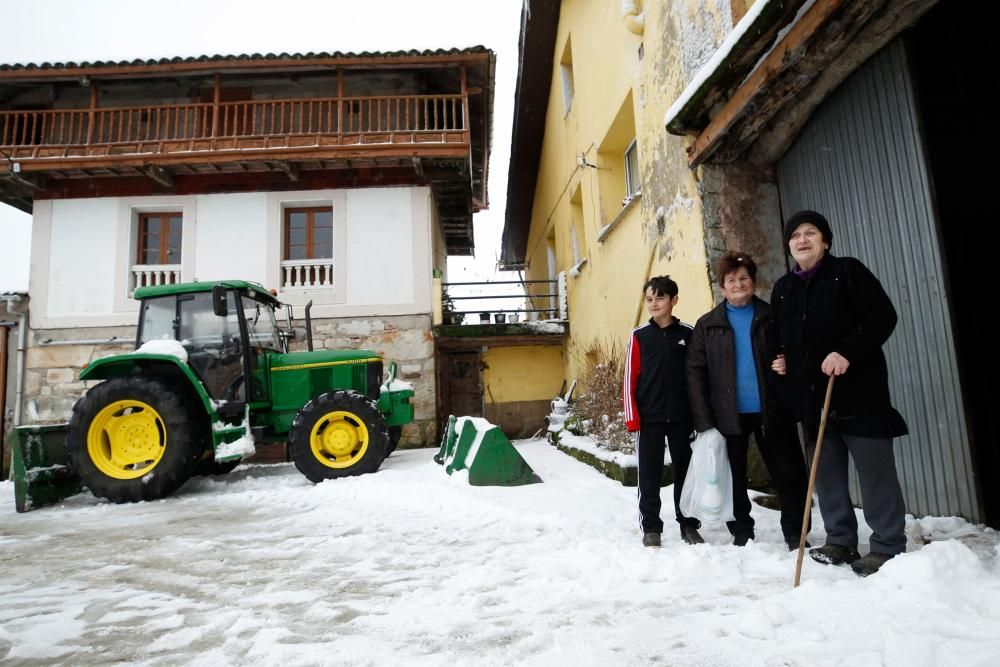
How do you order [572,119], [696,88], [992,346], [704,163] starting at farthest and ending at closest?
1. [572,119]
2. [704,163]
3. [696,88]
4. [992,346]

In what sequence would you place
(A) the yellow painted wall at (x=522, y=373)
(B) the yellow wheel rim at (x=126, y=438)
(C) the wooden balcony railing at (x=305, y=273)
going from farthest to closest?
(A) the yellow painted wall at (x=522, y=373) → (C) the wooden balcony railing at (x=305, y=273) → (B) the yellow wheel rim at (x=126, y=438)

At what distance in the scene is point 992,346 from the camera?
9.30 feet

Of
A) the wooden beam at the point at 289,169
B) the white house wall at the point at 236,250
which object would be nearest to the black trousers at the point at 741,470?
the white house wall at the point at 236,250

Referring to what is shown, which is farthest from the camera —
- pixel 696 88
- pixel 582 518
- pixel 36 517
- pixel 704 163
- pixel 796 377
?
pixel 36 517

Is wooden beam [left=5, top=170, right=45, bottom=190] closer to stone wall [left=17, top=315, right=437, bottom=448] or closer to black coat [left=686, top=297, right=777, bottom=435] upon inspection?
stone wall [left=17, top=315, right=437, bottom=448]

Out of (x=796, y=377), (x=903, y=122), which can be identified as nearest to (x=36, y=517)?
(x=796, y=377)

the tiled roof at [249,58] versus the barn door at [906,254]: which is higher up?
the tiled roof at [249,58]

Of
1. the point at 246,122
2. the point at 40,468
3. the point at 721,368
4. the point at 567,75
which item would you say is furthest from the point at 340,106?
the point at 721,368

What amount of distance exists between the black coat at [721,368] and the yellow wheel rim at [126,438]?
4.69m

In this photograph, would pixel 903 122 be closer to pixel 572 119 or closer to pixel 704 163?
pixel 704 163

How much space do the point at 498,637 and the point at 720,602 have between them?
0.83m

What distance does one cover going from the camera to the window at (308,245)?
31.3 feet

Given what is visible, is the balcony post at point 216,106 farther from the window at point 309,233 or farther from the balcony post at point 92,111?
the balcony post at point 92,111

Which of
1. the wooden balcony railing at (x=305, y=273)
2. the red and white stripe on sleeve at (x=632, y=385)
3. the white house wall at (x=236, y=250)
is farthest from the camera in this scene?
the wooden balcony railing at (x=305, y=273)
